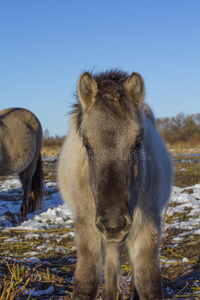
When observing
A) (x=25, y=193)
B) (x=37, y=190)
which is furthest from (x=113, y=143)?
(x=37, y=190)

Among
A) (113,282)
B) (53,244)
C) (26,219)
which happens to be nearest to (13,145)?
(26,219)

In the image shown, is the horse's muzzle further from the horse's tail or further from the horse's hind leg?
the horse's tail

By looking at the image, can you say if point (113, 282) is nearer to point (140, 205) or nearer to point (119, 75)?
point (140, 205)

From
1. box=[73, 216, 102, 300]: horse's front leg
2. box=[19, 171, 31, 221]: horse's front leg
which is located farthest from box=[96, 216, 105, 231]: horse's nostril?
box=[19, 171, 31, 221]: horse's front leg

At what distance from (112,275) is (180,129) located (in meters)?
43.9

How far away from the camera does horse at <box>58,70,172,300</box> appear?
225 centimetres

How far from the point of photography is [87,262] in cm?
268

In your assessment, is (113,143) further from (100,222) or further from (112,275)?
(112,275)

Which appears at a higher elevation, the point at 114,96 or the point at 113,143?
the point at 114,96

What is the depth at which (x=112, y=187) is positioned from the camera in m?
2.23

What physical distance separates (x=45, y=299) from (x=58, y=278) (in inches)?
18.4

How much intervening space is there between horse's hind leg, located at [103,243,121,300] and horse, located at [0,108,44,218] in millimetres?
4676

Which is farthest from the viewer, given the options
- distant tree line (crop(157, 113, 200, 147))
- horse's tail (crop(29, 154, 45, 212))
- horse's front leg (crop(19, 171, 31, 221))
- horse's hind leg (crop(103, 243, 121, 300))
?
distant tree line (crop(157, 113, 200, 147))

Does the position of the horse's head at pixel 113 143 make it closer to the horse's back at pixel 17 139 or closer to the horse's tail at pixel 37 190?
the horse's back at pixel 17 139
